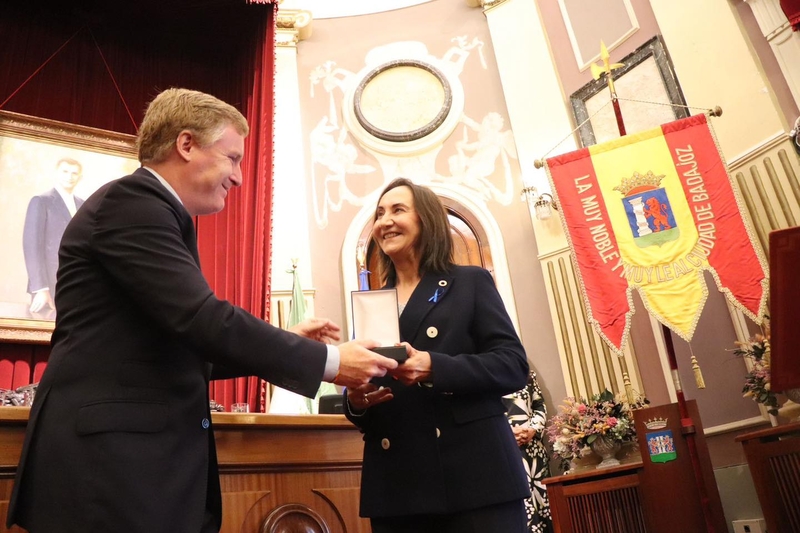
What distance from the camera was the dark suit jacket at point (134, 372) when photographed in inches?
43.7

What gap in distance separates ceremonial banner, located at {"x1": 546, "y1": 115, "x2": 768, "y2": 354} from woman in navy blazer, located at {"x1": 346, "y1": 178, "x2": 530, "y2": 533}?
260cm

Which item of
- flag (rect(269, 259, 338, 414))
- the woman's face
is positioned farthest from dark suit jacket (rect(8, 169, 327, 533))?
flag (rect(269, 259, 338, 414))

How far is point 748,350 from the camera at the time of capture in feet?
11.9

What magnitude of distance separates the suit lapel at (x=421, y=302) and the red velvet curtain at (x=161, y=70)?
10.4 ft

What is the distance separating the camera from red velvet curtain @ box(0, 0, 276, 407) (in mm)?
4660

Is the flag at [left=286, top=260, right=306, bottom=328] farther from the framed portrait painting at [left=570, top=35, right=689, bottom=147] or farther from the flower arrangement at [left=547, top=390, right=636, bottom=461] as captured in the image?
the framed portrait painting at [left=570, top=35, right=689, bottom=147]

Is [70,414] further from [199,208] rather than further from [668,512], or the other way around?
[668,512]

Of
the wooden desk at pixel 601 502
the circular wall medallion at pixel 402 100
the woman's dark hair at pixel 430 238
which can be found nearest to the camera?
the woman's dark hair at pixel 430 238

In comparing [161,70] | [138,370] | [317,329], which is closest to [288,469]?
[317,329]

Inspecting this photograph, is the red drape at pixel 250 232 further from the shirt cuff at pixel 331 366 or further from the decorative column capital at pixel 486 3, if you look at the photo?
the shirt cuff at pixel 331 366

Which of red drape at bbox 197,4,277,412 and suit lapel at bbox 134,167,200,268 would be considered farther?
red drape at bbox 197,4,277,412

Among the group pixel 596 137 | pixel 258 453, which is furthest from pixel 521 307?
pixel 258 453

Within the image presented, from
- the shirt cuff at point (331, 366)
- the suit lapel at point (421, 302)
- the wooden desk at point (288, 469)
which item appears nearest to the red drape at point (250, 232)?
the wooden desk at point (288, 469)

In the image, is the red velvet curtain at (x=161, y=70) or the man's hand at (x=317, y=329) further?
the red velvet curtain at (x=161, y=70)
